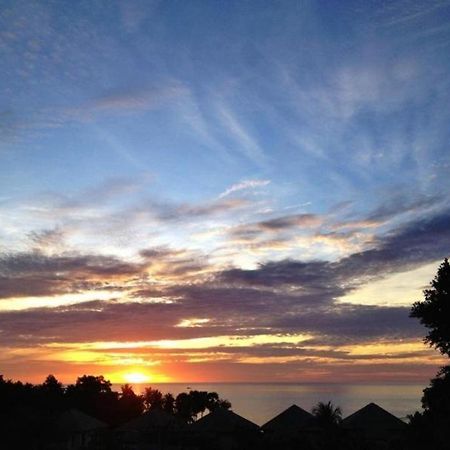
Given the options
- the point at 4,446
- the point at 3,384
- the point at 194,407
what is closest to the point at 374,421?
the point at 4,446

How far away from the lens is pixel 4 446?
39.9 metres

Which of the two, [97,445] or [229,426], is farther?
[229,426]

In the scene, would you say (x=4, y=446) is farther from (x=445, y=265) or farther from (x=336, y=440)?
(x=445, y=265)

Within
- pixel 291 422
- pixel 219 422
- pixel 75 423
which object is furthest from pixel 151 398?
pixel 291 422

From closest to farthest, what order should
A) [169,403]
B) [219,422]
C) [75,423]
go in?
[219,422] < [75,423] < [169,403]

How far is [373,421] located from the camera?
124ft

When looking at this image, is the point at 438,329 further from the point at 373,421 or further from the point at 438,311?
the point at 373,421

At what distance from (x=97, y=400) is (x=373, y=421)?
4778cm

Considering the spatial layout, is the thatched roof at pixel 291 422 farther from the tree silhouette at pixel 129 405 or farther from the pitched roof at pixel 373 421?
the tree silhouette at pixel 129 405

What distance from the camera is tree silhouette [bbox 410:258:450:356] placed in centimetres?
3316

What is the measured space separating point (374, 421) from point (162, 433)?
16.1 m

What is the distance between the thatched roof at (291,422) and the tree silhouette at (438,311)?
455 inches

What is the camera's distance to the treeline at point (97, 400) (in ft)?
186

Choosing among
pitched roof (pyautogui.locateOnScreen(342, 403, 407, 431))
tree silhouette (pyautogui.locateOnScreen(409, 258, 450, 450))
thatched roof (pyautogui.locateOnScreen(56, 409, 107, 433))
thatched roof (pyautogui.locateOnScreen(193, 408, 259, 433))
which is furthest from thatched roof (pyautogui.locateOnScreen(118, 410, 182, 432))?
tree silhouette (pyautogui.locateOnScreen(409, 258, 450, 450))
